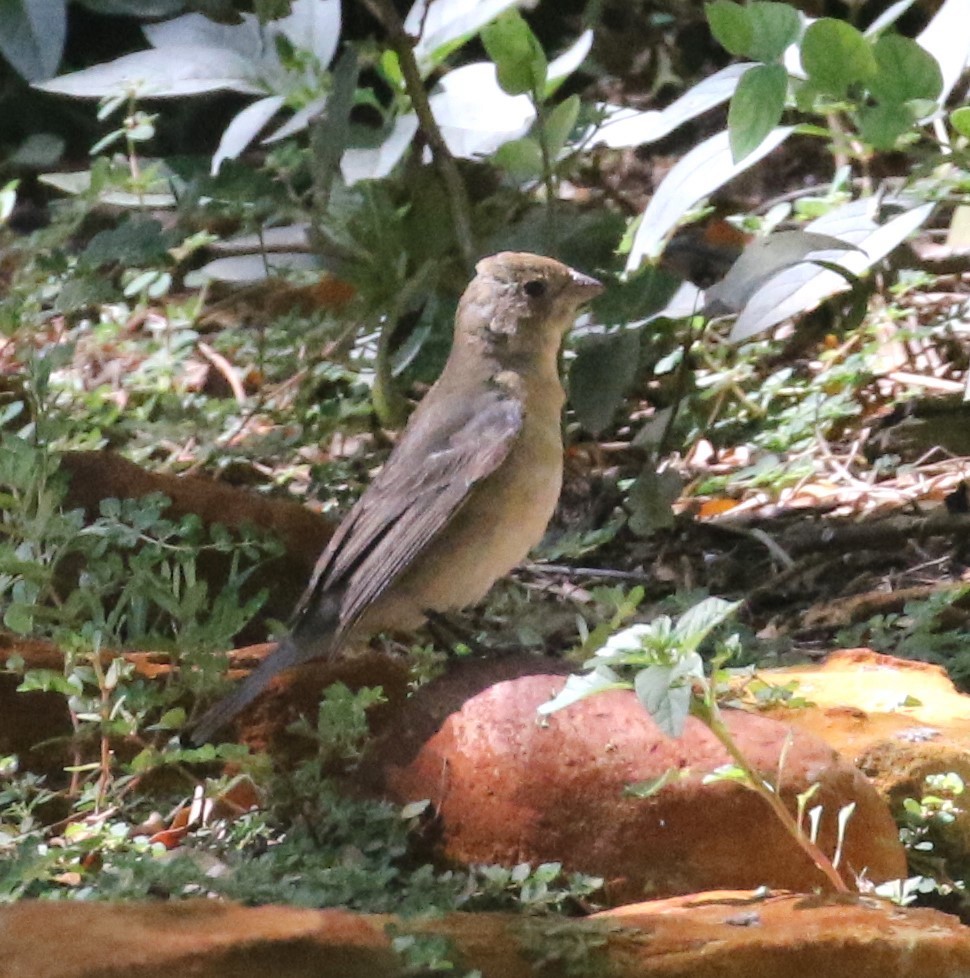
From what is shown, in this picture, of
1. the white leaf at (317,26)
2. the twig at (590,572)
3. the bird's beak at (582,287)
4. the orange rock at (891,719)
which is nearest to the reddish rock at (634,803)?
the orange rock at (891,719)

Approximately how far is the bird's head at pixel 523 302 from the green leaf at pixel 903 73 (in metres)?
0.98

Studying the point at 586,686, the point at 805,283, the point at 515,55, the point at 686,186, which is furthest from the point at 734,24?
the point at 586,686

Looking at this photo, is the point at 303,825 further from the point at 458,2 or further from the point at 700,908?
the point at 458,2

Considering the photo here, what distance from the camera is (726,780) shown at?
245cm

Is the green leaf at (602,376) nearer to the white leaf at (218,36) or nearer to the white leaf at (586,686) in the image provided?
the white leaf at (218,36)

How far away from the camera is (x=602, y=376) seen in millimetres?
4520

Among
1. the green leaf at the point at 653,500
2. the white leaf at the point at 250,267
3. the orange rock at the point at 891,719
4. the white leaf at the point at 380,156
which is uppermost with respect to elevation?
the white leaf at the point at 380,156

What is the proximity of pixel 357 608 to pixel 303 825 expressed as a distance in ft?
2.71

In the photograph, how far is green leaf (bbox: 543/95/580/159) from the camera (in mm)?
4547

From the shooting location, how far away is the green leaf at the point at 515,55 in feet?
14.4

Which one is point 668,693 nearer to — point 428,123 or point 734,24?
point 734,24

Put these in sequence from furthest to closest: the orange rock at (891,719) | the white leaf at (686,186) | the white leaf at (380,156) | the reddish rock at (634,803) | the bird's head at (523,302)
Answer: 1. the white leaf at (380,156)
2. the bird's head at (523,302)
3. the white leaf at (686,186)
4. the orange rock at (891,719)
5. the reddish rock at (634,803)

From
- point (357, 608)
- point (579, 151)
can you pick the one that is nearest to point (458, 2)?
point (579, 151)

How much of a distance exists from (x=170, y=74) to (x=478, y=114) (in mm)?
943
